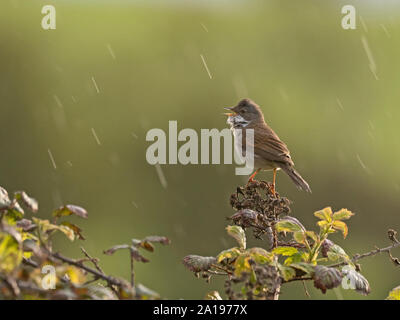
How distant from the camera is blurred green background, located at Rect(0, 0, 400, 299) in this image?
1189 centimetres

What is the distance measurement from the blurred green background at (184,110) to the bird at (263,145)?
15.3 ft

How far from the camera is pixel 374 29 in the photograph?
16.6 meters

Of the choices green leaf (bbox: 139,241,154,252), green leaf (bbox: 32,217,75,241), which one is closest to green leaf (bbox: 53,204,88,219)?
green leaf (bbox: 32,217,75,241)

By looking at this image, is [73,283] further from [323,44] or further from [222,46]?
[323,44]

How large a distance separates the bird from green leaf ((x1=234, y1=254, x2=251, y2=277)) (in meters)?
3.37

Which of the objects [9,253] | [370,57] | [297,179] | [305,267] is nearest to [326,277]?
[305,267]

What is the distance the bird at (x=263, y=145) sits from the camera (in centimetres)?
546

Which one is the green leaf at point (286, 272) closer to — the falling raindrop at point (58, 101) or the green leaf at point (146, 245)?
the green leaf at point (146, 245)

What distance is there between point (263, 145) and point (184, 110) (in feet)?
25.1

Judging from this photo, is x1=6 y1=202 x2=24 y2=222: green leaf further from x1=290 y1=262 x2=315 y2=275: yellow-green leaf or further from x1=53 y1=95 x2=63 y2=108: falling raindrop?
x1=53 y1=95 x2=63 y2=108: falling raindrop

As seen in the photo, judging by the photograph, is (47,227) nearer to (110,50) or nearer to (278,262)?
(278,262)

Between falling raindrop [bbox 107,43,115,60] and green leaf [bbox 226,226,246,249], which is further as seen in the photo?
falling raindrop [bbox 107,43,115,60]

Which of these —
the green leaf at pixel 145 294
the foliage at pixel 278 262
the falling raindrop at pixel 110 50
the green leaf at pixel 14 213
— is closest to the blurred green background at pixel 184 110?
the falling raindrop at pixel 110 50
